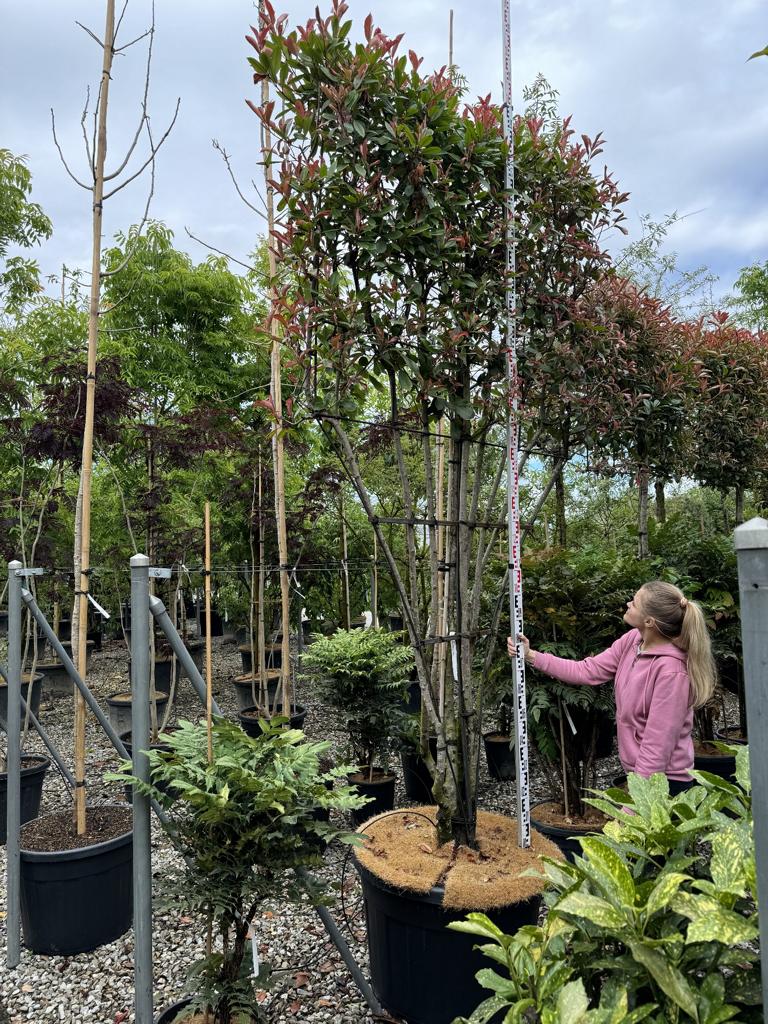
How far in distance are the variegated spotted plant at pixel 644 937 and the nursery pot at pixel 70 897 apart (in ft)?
7.24

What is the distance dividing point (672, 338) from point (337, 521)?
5021mm

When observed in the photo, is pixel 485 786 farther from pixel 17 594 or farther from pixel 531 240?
pixel 531 240

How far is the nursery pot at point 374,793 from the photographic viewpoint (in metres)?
4.22

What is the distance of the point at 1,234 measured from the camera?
23.2ft

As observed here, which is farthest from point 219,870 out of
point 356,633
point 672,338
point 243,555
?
point 243,555

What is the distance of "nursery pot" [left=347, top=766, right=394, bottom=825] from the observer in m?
4.22

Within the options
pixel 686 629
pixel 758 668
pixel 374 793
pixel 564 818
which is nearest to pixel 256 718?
pixel 374 793

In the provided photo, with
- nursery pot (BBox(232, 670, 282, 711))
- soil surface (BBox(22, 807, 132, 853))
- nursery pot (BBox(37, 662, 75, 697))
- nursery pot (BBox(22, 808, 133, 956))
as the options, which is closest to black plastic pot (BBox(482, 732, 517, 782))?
nursery pot (BBox(232, 670, 282, 711))

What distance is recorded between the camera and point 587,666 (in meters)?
3.01

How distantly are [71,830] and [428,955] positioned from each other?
1.73 m

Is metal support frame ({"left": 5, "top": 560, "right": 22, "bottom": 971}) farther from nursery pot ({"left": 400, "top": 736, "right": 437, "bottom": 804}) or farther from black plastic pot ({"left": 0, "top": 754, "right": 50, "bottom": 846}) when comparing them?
nursery pot ({"left": 400, "top": 736, "right": 437, "bottom": 804})

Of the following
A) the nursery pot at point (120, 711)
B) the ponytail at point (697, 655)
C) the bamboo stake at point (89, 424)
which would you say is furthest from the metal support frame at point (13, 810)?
the nursery pot at point (120, 711)

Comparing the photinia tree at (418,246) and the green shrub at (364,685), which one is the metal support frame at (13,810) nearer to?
the photinia tree at (418,246)

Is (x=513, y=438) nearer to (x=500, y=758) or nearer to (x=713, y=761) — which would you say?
(x=713, y=761)
